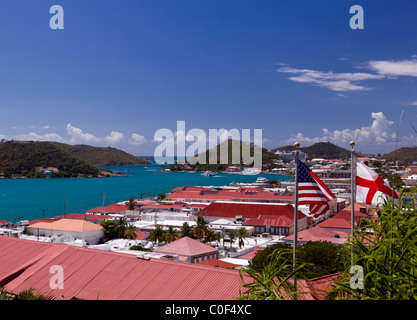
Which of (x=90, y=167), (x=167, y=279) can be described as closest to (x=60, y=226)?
(x=167, y=279)

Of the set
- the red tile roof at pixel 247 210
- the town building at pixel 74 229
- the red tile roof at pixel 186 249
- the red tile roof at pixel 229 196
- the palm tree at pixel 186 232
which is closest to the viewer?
the red tile roof at pixel 186 249

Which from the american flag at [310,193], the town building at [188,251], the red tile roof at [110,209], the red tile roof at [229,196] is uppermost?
the american flag at [310,193]

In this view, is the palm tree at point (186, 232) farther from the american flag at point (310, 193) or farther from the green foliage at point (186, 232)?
the american flag at point (310, 193)

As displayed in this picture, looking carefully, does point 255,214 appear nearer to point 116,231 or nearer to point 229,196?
point 116,231

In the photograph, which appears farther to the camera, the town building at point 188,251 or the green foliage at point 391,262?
the town building at point 188,251

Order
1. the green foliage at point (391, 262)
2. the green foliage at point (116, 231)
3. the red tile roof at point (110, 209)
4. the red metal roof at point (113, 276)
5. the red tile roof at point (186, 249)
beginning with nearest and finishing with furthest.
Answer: the green foliage at point (391, 262), the red metal roof at point (113, 276), the red tile roof at point (186, 249), the green foliage at point (116, 231), the red tile roof at point (110, 209)

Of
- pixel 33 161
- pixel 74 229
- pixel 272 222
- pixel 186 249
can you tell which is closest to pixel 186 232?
pixel 74 229

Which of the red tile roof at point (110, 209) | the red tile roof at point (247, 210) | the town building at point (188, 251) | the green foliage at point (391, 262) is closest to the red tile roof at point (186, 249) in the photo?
the town building at point (188, 251)
